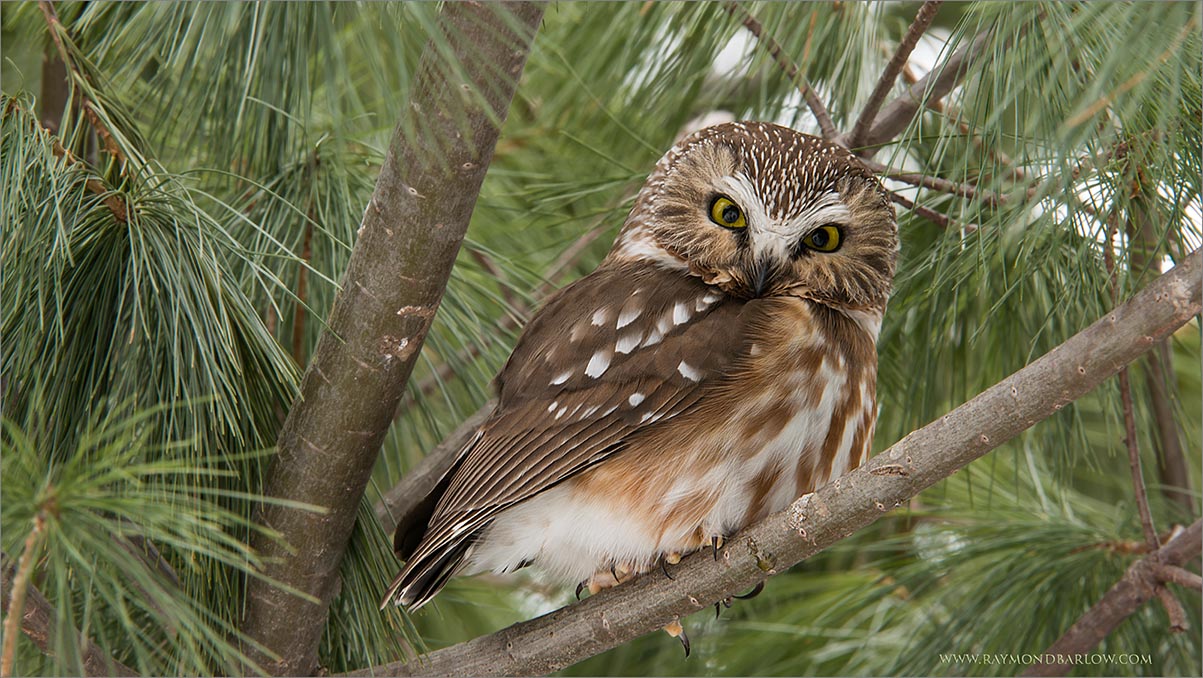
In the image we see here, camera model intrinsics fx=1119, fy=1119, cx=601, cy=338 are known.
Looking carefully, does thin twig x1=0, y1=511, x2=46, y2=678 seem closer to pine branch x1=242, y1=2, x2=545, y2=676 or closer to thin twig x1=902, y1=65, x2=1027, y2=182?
pine branch x1=242, y1=2, x2=545, y2=676

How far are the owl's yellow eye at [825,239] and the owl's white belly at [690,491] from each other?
23 cm

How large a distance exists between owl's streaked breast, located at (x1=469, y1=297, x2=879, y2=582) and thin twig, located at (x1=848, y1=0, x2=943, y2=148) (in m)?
0.38

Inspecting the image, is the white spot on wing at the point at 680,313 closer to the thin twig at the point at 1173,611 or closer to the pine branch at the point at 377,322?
the pine branch at the point at 377,322

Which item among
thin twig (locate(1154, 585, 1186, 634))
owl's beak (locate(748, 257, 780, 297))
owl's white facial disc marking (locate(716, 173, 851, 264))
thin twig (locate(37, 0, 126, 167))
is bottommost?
thin twig (locate(1154, 585, 1186, 634))

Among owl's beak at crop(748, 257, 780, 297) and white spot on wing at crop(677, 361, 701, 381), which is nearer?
white spot on wing at crop(677, 361, 701, 381)

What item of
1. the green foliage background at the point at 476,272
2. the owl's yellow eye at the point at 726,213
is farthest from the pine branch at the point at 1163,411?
the owl's yellow eye at the point at 726,213

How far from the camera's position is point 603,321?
1.80 meters

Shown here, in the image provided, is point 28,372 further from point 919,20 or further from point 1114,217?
point 1114,217

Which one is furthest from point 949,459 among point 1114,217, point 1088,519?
point 1088,519

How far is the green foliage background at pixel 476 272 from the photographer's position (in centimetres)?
120

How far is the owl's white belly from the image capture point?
1.68 metres

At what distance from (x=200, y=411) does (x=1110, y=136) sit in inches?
Result: 44.9

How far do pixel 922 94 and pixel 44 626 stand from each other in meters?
1.41

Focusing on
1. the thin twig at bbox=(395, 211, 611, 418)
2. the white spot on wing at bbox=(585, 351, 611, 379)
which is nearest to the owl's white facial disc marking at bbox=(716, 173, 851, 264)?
the white spot on wing at bbox=(585, 351, 611, 379)
